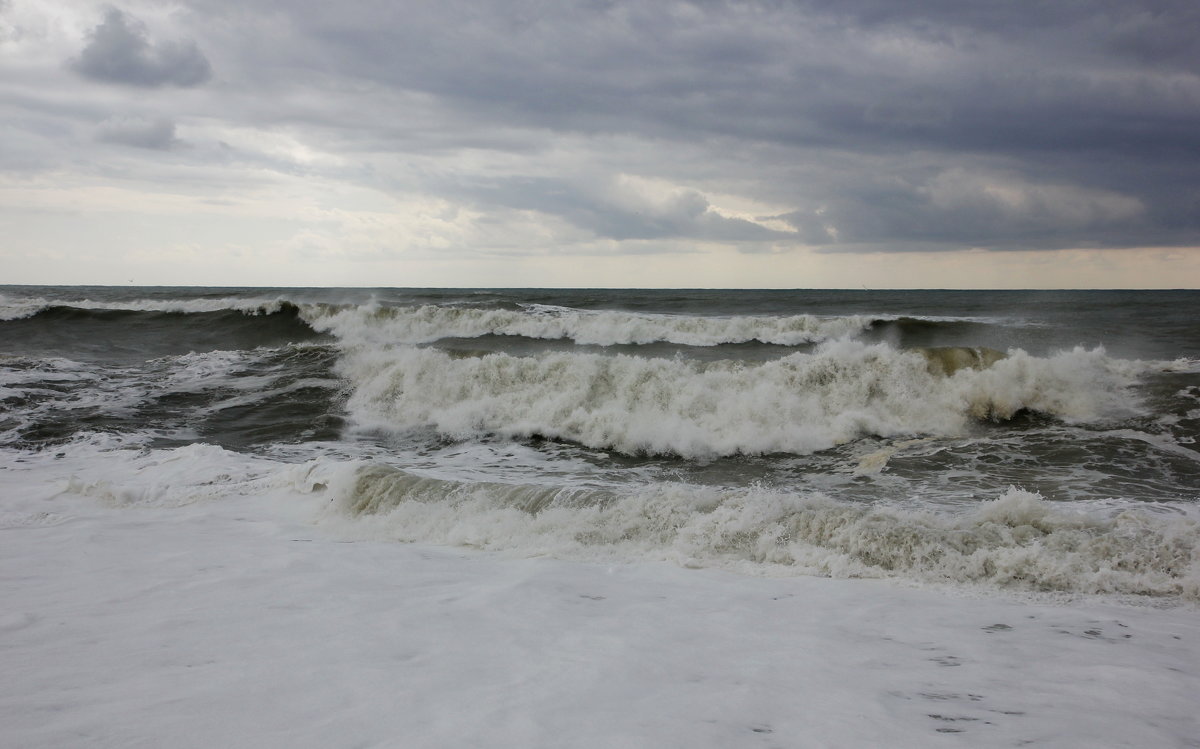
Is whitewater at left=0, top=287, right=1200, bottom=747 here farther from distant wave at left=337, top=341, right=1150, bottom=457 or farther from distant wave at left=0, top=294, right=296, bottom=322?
distant wave at left=0, top=294, right=296, bottom=322

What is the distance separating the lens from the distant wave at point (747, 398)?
10273mm

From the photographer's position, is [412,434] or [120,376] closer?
[412,434]

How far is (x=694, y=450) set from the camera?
9.70 metres

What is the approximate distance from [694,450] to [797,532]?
4.17 metres

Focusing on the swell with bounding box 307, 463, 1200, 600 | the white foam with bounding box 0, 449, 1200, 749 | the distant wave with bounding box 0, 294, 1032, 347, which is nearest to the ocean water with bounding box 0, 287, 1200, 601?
the swell with bounding box 307, 463, 1200, 600

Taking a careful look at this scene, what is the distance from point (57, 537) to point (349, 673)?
3.95 metres

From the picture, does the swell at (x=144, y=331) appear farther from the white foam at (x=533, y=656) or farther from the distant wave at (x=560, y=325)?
the white foam at (x=533, y=656)

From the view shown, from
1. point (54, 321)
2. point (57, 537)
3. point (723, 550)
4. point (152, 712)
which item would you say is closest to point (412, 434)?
point (57, 537)

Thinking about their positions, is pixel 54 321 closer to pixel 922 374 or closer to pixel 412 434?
pixel 412 434

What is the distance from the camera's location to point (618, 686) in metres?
3.12

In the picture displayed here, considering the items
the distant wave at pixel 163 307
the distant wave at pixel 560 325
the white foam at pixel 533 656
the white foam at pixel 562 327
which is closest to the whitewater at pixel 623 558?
the white foam at pixel 533 656

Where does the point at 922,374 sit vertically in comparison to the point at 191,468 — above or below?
above

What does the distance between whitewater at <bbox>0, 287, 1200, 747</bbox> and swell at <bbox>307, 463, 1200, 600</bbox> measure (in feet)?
0.09

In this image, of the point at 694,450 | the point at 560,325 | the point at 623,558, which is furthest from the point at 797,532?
the point at 560,325
